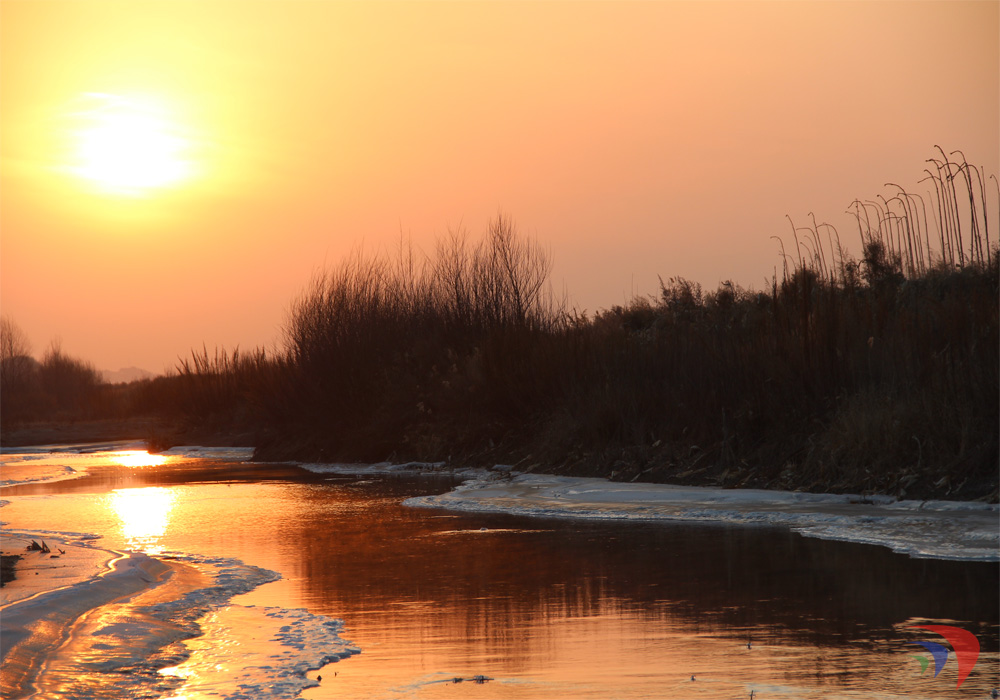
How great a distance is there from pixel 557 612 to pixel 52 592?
3.99 meters

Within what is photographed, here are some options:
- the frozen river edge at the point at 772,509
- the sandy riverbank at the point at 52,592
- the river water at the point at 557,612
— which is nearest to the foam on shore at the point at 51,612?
the sandy riverbank at the point at 52,592

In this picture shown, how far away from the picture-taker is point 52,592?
7254mm

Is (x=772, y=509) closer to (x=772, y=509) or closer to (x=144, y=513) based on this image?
(x=772, y=509)

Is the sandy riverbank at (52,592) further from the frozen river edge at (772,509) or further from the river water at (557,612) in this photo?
the frozen river edge at (772,509)

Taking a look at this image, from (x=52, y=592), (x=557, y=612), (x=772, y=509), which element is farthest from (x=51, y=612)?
(x=772, y=509)

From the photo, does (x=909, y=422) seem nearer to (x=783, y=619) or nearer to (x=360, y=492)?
(x=783, y=619)

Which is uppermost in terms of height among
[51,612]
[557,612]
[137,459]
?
[137,459]

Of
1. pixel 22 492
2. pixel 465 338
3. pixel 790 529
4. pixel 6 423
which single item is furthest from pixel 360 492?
pixel 6 423

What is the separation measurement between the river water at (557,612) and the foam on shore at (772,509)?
1.72 ft

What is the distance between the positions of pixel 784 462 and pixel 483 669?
1064cm

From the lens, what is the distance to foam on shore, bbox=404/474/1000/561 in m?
9.50

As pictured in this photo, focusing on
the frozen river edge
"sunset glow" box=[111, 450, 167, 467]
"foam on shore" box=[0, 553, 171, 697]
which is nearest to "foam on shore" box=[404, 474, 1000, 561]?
the frozen river edge

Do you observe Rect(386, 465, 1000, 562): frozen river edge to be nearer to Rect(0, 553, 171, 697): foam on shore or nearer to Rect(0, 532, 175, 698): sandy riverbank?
Rect(0, 532, 175, 698): sandy riverbank

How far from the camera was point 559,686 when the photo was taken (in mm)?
4965
